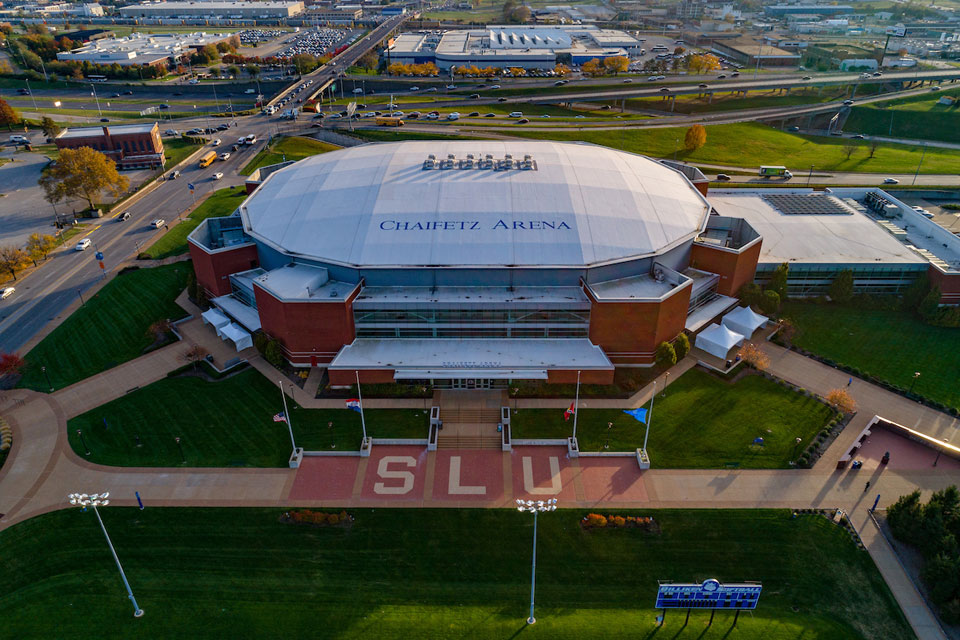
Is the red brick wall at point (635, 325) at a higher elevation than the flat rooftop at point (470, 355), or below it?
higher

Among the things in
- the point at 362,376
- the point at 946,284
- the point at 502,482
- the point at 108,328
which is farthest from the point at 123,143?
the point at 946,284

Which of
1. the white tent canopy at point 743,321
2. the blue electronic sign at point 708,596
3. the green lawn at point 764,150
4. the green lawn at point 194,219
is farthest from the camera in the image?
the green lawn at point 764,150

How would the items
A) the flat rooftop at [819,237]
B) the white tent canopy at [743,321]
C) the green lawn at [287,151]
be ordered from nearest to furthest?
the white tent canopy at [743,321] → the flat rooftop at [819,237] → the green lawn at [287,151]

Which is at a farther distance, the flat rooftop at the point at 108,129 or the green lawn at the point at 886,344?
the flat rooftop at the point at 108,129

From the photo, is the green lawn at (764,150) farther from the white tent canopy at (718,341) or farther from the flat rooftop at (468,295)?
the flat rooftop at (468,295)

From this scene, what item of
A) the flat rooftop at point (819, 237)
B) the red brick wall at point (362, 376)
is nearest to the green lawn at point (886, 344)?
the flat rooftop at point (819, 237)

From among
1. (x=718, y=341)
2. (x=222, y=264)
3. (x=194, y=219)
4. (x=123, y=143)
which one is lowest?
(x=194, y=219)

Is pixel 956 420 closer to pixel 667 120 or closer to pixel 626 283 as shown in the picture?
pixel 626 283

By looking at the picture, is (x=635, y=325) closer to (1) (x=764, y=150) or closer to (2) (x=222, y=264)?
(2) (x=222, y=264)
